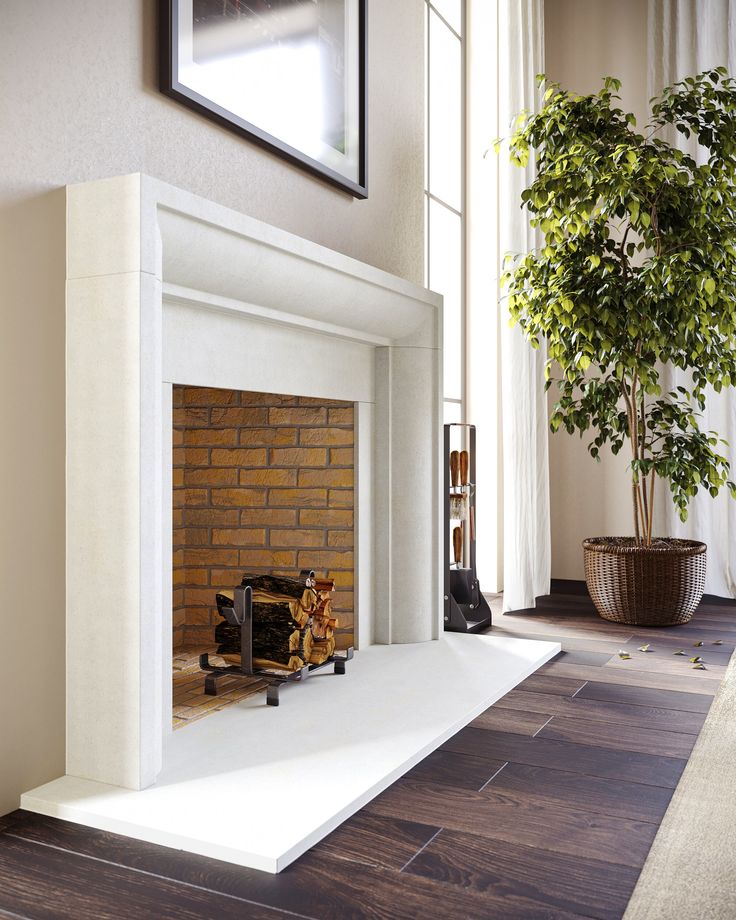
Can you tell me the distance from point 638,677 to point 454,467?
1.06m

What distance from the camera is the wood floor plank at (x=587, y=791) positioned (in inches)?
66.9

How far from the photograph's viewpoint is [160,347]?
1.81 meters

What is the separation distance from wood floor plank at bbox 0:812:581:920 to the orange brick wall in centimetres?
138

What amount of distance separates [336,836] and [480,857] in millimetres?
267

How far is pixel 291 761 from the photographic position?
1.90m

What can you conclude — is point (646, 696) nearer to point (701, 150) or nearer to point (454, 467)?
point (454, 467)

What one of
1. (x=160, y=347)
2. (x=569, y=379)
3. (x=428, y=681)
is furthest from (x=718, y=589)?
(x=160, y=347)

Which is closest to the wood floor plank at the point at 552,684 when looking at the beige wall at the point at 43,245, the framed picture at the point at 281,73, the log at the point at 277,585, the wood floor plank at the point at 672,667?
the wood floor plank at the point at 672,667

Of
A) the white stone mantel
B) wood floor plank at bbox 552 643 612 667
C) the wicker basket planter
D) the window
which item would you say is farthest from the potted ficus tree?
the white stone mantel

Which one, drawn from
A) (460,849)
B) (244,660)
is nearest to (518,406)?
(244,660)

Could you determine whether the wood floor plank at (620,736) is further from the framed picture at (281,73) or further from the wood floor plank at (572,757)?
the framed picture at (281,73)

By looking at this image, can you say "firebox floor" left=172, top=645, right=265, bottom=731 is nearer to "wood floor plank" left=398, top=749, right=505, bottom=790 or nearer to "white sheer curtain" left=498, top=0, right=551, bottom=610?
"wood floor plank" left=398, top=749, right=505, bottom=790

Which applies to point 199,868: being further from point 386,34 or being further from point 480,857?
point 386,34

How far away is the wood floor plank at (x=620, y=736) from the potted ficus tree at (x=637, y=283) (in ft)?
4.38
